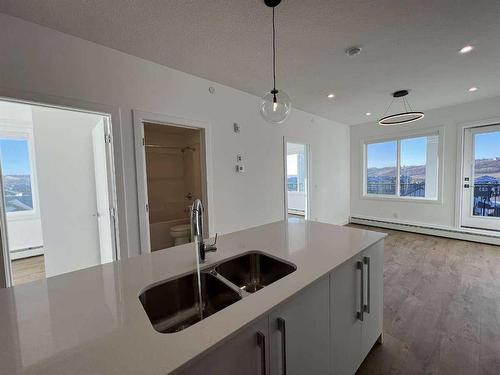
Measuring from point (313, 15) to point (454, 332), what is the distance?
2.93 meters

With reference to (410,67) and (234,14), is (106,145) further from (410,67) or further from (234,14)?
(410,67)

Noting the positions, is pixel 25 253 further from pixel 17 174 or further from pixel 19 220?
pixel 17 174

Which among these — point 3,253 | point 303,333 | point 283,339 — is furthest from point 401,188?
point 3,253

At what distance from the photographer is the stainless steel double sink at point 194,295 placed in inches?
42.0

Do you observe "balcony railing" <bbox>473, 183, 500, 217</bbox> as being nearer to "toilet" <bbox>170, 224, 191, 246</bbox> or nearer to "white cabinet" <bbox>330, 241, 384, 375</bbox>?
"white cabinet" <bbox>330, 241, 384, 375</bbox>

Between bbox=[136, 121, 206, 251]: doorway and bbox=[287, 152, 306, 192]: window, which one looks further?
bbox=[287, 152, 306, 192]: window

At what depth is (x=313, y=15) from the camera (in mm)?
1782

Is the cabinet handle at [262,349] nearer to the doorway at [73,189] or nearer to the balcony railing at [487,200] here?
the doorway at [73,189]

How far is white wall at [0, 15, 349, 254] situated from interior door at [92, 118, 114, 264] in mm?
129

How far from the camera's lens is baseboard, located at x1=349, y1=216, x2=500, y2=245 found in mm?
4083

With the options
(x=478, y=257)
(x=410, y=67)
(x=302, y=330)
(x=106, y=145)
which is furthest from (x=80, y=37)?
(x=478, y=257)

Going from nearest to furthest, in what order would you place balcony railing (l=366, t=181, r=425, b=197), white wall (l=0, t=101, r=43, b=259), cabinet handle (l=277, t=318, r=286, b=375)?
cabinet handle (l=277, t=318, r=286, b=375), white wall (l=0, t=101, r=43, b=259), balcony railing (l=366, t=181, r=425, b=197)

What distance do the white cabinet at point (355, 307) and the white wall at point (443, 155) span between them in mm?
4177

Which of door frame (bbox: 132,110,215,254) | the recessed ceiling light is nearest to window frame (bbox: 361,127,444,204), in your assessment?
the recessed ceiling light
